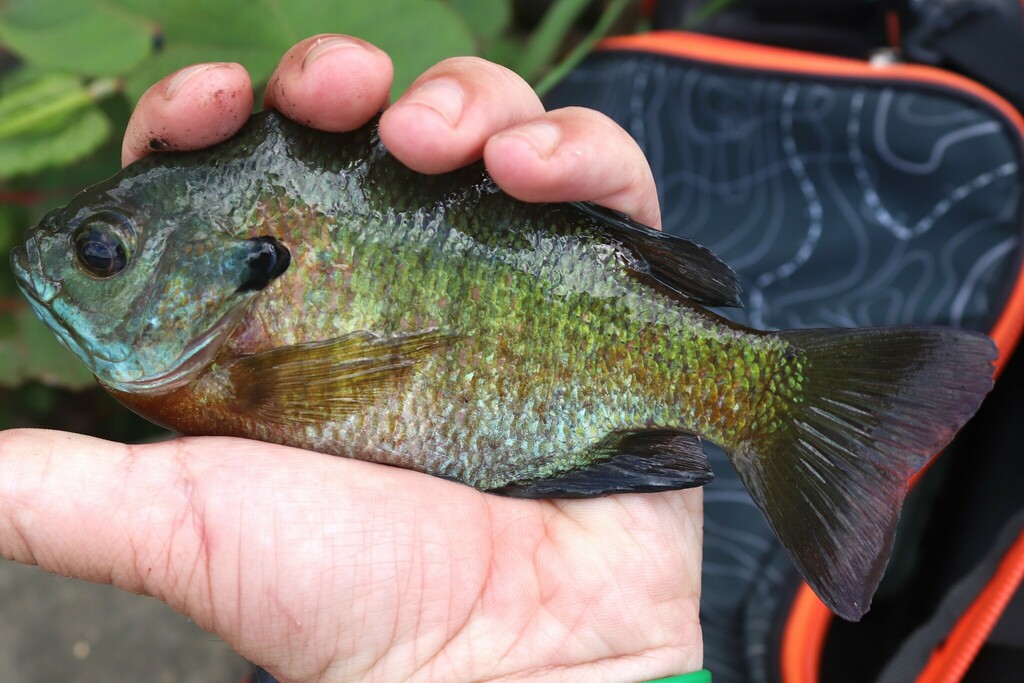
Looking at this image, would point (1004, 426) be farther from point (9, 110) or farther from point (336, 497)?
point (9, 110)

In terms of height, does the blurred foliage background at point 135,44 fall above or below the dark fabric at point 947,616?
above

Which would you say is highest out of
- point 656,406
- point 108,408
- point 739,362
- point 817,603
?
point 739,362

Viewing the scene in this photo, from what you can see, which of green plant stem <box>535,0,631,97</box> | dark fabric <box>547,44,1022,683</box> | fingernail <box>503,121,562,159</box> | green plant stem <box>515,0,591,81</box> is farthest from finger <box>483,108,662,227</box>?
green plant stem <box>515,0,591,81</box>

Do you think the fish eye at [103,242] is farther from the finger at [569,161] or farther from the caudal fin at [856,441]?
the caudal fin at [856,441]

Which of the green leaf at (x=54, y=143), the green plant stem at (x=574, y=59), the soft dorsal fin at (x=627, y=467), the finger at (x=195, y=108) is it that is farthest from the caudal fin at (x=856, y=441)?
the green leaf at (x=54, y=143)

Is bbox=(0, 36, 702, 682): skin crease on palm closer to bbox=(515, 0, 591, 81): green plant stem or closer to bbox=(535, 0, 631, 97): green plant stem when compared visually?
bbox=(535, 0, 631, 97): green plant stem

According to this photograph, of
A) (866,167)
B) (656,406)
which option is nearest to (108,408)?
(656,406)
